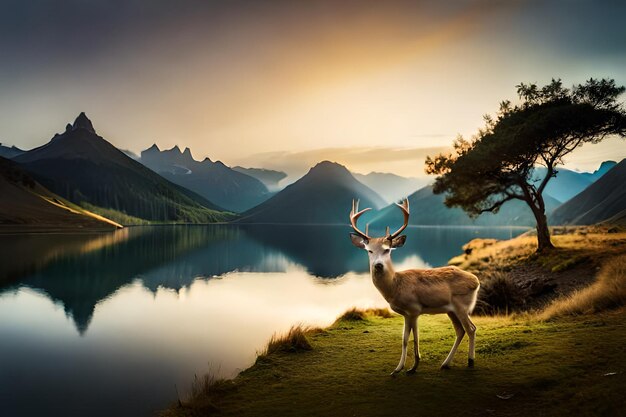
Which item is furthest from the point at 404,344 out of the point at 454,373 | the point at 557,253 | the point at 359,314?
the point at 557,253

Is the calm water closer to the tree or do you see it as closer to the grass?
the grass

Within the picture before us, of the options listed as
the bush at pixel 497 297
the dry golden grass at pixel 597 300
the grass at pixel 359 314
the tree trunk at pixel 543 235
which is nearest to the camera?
the dry golden grass at pixel 597 300

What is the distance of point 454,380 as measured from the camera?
7930 millimetres

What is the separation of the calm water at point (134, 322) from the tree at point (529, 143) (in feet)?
39.3

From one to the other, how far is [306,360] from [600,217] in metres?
170

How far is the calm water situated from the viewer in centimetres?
1260

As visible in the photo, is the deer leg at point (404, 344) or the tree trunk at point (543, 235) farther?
the tree trunk at point (543, 235)

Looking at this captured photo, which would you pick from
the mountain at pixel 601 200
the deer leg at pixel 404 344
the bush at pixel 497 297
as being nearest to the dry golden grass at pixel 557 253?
the bush at pixel 497 297

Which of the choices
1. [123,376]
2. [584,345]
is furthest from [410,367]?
[123,376]

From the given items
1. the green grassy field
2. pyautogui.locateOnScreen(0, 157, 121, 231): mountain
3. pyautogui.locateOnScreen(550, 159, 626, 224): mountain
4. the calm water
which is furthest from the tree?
pyautogui.locateOnScreen(550, 159, 626, 224): mountain

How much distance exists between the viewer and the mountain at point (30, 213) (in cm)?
12921

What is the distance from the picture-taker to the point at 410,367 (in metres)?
9.06

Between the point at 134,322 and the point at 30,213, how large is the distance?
472ft

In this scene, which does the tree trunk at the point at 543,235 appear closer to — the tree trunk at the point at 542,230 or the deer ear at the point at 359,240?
the tree trunk at the point at 542,230
